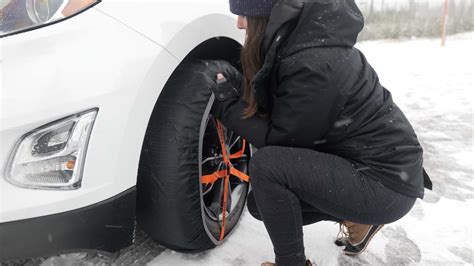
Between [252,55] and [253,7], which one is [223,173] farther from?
[253,7]

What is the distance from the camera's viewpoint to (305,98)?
4.73ft

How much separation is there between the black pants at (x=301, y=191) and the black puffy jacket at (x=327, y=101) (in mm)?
50

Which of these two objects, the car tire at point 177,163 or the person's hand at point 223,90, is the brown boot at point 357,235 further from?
the person's hand at point 223,90

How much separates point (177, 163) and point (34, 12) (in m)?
0.71

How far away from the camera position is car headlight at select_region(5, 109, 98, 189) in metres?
1.25

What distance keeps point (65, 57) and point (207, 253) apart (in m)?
1.13

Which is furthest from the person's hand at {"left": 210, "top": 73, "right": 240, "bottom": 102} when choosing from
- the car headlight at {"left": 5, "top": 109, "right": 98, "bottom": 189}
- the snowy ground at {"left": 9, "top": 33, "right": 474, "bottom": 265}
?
the snowy ground at {"left": 9, "top": 33, "right": 474, "bottom": 265}

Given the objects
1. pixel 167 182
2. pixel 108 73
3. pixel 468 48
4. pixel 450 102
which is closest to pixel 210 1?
pixel 108 73

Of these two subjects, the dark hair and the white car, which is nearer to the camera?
the white car

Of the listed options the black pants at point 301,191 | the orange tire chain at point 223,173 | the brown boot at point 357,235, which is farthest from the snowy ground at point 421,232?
the black pants at point 301,191

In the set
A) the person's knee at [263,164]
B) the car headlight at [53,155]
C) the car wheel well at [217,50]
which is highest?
the car wheel well at [217,50]

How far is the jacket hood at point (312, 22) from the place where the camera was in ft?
4.64

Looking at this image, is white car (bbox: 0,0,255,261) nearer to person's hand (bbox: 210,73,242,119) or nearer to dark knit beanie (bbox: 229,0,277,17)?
person's hand (bbox: 210,73,242,119)

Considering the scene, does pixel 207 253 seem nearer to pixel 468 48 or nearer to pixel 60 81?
pixel 60 81
